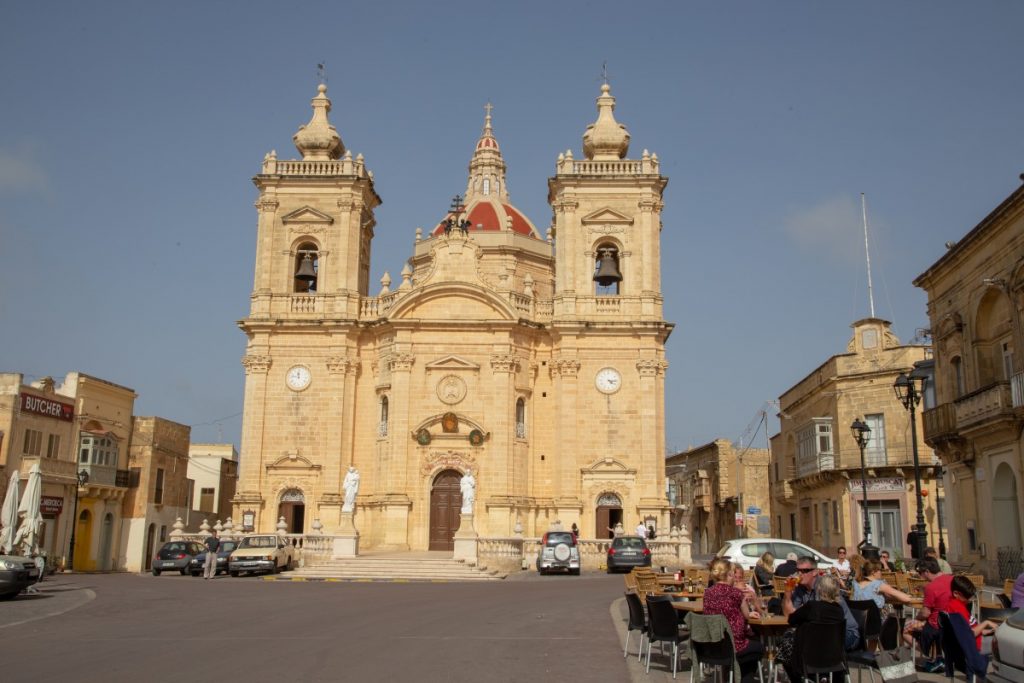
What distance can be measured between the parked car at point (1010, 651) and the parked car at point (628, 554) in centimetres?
2255

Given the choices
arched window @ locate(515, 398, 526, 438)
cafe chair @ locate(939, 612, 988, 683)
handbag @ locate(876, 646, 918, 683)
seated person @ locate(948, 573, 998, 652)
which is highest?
arched window @ locate(515, 398, 526, 438)

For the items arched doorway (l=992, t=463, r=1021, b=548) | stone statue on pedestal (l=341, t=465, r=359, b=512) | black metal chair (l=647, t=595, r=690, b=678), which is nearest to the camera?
black metal chair (l=647, t=595, r=690, b=678)

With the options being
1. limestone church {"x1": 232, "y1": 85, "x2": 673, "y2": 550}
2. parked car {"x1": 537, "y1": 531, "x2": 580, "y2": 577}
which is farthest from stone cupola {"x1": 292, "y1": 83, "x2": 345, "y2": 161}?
parked car {"x1": 537, "y1": 531, "x2": 580, "y2": 577}

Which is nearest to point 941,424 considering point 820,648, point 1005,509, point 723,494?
point 1005,509

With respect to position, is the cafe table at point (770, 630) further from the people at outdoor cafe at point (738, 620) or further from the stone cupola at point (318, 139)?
the stone cupola at point (318, 139)

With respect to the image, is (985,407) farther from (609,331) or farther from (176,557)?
(176,557)

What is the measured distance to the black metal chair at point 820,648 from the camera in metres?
9.62

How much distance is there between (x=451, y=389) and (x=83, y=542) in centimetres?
1728

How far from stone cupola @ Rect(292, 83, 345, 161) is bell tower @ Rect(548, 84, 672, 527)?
9.81 metres

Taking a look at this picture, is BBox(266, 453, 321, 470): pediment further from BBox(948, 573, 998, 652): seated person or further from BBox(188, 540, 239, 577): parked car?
BBox(948, 573, 998, 652): seated person

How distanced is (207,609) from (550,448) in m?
22.8

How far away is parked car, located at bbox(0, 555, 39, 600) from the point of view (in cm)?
2094

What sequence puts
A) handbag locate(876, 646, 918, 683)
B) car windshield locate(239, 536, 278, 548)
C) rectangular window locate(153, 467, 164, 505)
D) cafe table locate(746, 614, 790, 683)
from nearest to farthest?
cafe table locate(746, 614, 790, 683) < handbag locate(876, 646, 918, 683) < car windshield locate(239, 536, 278, 548) < rectangular window locate(153, 467, 164, 505)

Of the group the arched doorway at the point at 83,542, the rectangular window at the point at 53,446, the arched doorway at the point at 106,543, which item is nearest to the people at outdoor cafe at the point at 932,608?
the rectangular window at the point at 53,446
